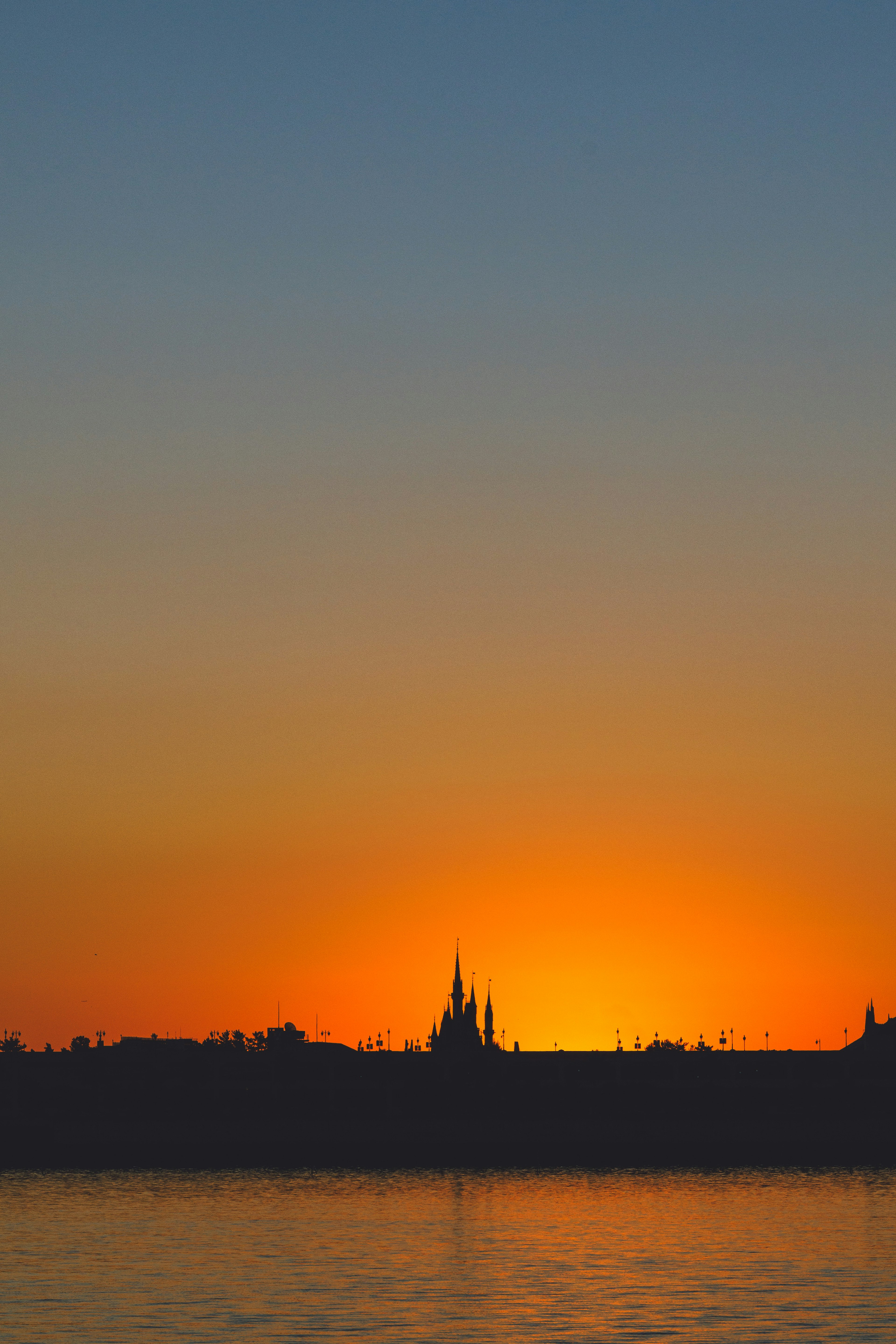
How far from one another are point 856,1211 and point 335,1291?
47913mm

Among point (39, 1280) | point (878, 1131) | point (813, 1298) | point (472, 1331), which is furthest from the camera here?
point (878, 1131)

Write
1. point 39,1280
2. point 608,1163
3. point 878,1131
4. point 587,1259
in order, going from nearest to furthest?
point 39,1280 → point 587,1259 → point 608,1163 → point 878,1131

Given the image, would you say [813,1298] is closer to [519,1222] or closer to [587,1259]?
[587,1259]

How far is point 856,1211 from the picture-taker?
102750mm

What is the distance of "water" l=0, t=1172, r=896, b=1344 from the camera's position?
2176 inches

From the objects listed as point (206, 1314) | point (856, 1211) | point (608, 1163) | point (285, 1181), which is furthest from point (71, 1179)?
point (206, 1314)

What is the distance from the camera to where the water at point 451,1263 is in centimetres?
5528

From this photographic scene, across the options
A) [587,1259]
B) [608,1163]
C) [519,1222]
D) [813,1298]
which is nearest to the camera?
[813,1298]

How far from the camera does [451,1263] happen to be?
2963 inches

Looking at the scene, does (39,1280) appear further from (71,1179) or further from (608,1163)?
(608,1163)

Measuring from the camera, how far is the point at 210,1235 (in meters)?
87.7

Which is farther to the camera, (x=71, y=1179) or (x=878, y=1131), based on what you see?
(x=878, y=1131)

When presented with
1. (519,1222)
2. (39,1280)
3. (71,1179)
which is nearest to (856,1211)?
(519,1222)

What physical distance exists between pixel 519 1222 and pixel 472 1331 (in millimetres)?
44272
